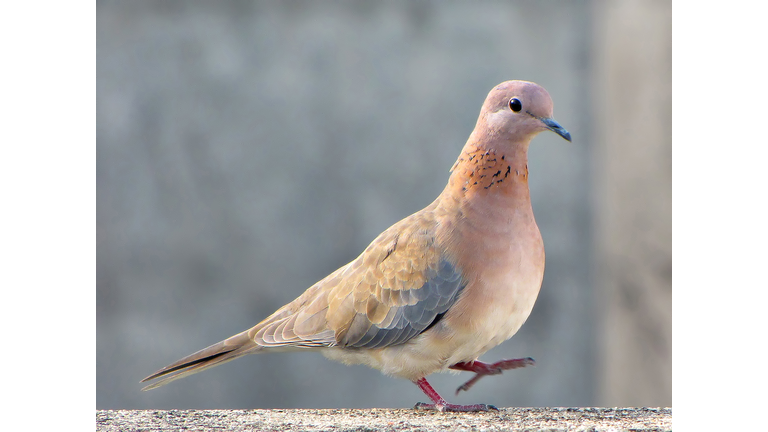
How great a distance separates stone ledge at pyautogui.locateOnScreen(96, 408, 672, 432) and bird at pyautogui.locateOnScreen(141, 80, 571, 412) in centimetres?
10

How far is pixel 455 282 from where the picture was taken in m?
1.64

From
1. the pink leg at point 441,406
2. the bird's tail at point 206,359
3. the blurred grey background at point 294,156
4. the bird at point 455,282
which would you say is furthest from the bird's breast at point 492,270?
the blurred grey background at point 294,156

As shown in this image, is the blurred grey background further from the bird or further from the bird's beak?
the bird's beak

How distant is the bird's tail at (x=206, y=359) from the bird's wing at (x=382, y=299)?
0.04 m

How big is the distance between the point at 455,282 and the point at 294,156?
2324 mm

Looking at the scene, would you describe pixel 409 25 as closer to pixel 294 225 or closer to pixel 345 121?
pixel 345 121

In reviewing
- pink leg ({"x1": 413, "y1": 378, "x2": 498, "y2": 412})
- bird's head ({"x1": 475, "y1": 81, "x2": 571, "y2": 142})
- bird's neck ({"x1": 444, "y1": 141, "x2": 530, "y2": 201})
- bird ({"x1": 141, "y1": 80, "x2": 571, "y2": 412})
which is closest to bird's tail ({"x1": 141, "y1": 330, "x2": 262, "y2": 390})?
bird ({"x1": 141, "y1": 80, "x2": 571, "y2": 412})

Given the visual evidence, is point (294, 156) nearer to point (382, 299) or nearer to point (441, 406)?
point (382, 299)

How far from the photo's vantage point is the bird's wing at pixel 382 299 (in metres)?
1.67

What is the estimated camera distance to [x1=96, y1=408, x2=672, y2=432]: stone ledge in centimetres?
151

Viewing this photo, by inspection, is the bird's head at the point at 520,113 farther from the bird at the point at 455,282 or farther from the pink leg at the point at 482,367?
the pink leg at the point at 482,367

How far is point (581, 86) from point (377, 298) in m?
2.74

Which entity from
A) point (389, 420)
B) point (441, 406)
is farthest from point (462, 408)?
point (389, 420)

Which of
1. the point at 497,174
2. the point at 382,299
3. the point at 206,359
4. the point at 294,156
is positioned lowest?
the point at 206,359
